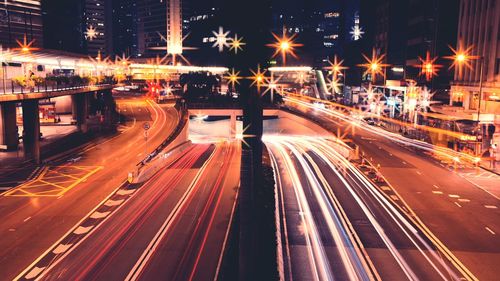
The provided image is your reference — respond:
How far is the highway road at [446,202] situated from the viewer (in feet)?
78.0

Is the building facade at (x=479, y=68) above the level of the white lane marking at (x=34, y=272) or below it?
above

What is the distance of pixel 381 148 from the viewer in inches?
2327

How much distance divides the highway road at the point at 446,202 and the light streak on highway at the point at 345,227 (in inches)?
60.2

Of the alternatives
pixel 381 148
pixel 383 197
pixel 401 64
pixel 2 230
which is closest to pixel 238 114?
pixel 381 148

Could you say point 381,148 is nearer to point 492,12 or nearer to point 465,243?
point 492,12

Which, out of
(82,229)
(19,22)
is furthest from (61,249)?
(19,22)

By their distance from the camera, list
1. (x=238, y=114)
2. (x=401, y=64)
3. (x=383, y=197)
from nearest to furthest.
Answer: (x=383, y=197), (x=238, y=114), (x=401, y=64)

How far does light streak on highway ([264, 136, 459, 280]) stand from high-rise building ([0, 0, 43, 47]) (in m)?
65.4

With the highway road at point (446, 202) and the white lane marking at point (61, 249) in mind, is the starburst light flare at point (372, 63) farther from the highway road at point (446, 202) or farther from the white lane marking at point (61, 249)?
the white lane marking at point (61, 249)

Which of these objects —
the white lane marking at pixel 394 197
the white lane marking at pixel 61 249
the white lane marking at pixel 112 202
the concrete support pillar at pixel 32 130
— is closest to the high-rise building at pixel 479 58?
the white lane marking at pixel 394 197

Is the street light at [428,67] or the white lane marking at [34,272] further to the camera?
the street light at [428,67]

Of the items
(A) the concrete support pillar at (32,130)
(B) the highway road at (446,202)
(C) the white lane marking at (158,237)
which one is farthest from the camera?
(A) the concrete support pillar at (32,130)

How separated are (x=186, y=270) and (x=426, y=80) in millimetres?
77521

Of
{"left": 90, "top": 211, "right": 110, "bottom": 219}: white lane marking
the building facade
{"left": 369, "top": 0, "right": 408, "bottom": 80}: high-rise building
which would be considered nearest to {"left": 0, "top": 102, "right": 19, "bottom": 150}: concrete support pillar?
{"left": 90, "top": 211, "right": 110, "bottom": 219}: white lane marking
